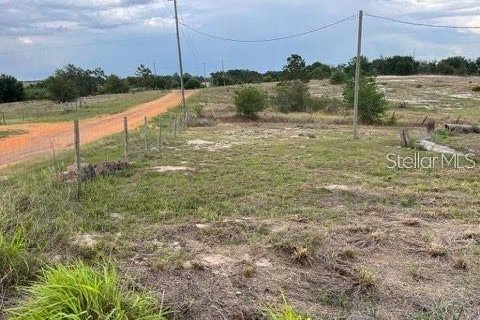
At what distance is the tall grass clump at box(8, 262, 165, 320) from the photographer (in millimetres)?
3463

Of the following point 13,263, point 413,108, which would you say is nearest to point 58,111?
point 413,108

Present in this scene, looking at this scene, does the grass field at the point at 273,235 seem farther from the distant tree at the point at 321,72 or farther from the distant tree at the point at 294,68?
the distant tree at the point at 321,72

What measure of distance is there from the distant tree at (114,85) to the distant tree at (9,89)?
19956 mm

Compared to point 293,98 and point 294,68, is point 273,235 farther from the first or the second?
point 294,68

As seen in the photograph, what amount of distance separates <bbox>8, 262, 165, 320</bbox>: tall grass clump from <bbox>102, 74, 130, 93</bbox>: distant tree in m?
82.1

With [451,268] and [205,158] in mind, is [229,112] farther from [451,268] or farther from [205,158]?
[451,268]

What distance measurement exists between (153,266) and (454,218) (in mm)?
4557

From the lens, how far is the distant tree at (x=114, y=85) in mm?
83312

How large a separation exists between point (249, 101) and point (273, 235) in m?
23.8

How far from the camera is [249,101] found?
29.7 m

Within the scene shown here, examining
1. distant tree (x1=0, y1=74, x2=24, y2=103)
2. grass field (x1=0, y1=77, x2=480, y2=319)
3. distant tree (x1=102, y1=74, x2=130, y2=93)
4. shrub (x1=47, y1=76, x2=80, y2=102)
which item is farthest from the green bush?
distant tree (x1=102, y1=74, x2=130, y2=93)

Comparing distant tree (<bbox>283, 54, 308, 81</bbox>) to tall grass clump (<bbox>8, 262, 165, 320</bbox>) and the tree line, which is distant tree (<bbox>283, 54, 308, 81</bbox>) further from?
tall grass clump (<bbox>8, 262, 165, 320</bbox>)

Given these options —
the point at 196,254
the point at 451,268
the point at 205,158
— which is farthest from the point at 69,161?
the point at 451,268

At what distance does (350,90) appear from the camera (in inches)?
1131
